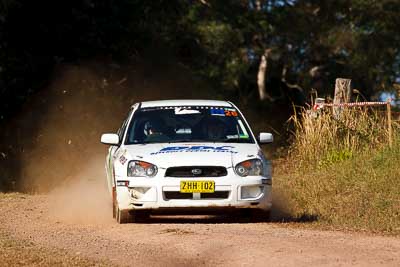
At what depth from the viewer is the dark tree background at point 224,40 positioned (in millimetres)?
27906

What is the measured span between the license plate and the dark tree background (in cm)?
1302

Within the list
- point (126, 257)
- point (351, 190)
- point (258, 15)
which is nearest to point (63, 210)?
point (351, 190)

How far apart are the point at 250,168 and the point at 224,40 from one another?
33004 millimetres

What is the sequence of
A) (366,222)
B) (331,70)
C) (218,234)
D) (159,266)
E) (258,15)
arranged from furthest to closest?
(331,70), (258,15), (366,222), (218,234), (159,266)

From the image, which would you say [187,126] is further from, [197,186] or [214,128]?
[197,186]

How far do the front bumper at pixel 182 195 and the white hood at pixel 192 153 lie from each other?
0.66 ft

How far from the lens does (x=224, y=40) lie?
4669 centimetres

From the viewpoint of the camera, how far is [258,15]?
152 feet

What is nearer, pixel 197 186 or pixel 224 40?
pixel 197 186

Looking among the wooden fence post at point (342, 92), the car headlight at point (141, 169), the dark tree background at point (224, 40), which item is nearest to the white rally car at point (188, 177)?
the car headlight at point (141, 169)

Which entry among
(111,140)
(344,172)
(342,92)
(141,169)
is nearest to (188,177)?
(141,169)

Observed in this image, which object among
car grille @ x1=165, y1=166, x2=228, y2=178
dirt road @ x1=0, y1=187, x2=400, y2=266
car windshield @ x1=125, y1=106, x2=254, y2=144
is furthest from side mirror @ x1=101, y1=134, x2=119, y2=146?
car grille @ x1=165, y1=166, x2=228, y2=178

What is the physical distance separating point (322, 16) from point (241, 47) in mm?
3930

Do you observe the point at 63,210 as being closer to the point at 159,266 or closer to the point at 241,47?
the point at 159,266
